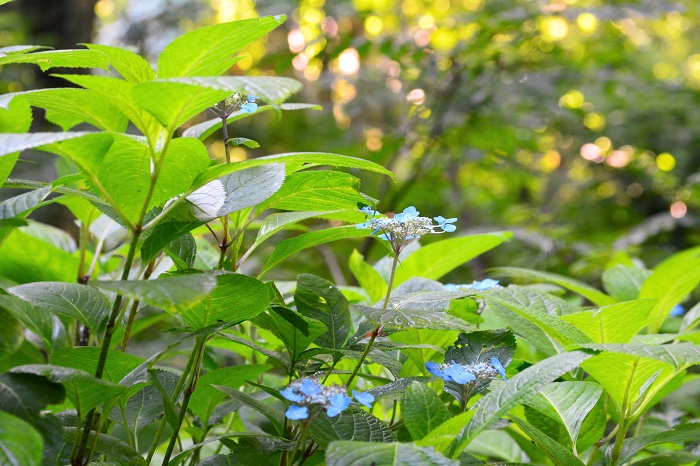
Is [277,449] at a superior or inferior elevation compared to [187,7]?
inferior

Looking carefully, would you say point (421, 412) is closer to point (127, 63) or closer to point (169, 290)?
point (169, 290)

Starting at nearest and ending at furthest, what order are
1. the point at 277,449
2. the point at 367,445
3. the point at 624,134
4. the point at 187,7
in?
the point at 367,445 < the point at 277,449 < the point at 624,134 < the point at 187,7

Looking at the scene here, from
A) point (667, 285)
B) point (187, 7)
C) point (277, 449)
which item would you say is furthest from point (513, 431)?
point (187, 7)

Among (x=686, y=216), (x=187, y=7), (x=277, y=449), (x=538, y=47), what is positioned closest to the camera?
(x=277, y=449)

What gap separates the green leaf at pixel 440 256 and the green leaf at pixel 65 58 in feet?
1.66

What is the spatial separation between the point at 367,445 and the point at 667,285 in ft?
2.10

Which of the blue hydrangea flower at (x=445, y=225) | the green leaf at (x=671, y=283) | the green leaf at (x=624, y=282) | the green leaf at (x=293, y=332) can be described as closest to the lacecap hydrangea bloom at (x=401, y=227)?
the blue hydrangea flower at (x=445, y=225)

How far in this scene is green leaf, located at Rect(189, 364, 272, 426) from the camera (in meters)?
0.69

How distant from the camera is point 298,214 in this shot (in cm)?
67

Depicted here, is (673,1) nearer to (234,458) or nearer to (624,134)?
(624,134)

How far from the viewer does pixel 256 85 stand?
1.47 feet

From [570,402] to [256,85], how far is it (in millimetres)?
440

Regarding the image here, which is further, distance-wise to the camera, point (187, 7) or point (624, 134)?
point (187, 7)

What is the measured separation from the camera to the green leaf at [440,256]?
3.01 ft
